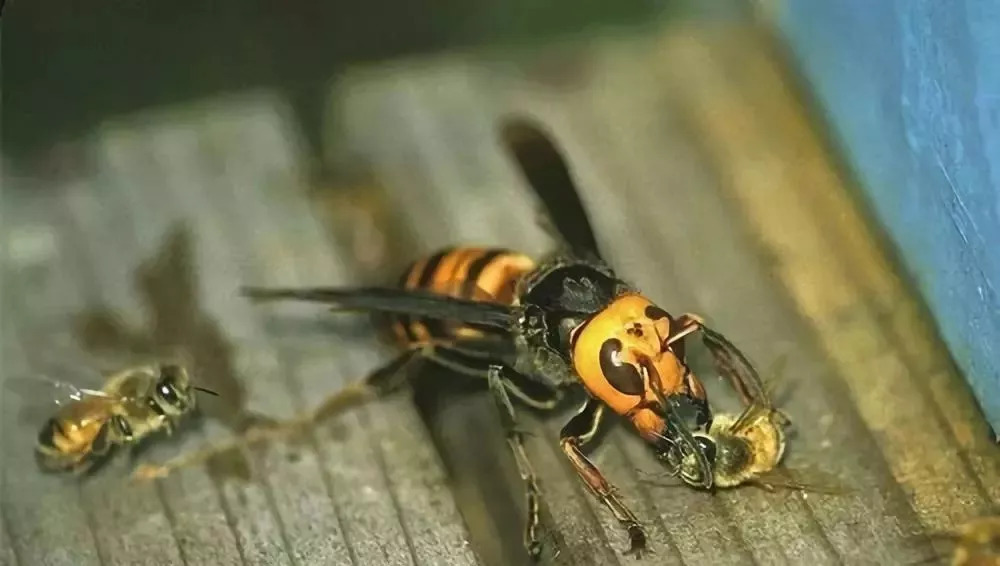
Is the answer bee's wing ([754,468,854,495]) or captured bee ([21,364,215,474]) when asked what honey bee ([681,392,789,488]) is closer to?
bee's wing ([754,468,854,495])

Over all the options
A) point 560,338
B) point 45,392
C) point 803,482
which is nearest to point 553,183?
point 560,338

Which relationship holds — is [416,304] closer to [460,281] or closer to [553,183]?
[460,281]

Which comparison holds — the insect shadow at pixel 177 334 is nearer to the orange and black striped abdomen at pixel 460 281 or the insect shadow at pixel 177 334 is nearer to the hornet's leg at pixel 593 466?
the orange and black striped abdomen at pixel 460 281

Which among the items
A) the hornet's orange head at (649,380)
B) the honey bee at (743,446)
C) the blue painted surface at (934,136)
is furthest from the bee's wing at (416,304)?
the blue painted surface at (934,136)

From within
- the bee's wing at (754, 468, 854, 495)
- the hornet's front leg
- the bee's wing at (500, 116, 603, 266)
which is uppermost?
the bee's wing at (500, 116, 603, 266)

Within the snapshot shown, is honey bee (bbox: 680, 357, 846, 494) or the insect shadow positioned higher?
the insect shadow

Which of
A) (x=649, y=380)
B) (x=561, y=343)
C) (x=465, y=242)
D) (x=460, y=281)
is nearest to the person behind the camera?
(x=649, y=380)

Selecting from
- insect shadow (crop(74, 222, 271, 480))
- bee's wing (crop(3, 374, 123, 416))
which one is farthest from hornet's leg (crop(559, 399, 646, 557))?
bee's wing (crop(3, 374, 123, 416))
